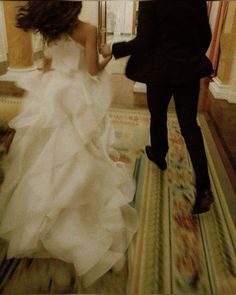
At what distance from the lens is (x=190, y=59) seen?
1088 millimetres

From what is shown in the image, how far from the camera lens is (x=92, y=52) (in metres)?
1.00

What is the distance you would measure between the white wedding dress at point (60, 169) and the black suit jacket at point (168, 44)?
0.48 ft

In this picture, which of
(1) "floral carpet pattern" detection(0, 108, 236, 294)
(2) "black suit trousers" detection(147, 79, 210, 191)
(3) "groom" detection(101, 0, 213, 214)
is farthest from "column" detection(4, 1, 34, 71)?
(1) "floral carpet pattern" detection(0, 108, 236, 294)

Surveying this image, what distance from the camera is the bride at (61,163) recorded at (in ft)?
3.32

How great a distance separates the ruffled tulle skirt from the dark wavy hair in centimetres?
16

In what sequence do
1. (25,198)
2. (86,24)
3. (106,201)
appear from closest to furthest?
1. (86,24)
2. (25,198)
3. (106,201)

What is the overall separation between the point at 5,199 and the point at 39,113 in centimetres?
34

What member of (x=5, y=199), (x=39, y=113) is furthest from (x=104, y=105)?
(x=5, y=199)

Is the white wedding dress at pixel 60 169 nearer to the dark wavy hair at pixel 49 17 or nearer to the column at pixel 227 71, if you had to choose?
the dark wavy hair at pixel 49 17

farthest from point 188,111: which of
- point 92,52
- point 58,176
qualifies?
point 58,176

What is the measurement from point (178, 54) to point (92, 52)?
0.30m

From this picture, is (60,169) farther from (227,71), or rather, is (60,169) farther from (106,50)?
(227,71)

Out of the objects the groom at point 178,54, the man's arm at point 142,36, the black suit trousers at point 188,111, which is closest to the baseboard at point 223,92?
the black suit trousers at point 188,111

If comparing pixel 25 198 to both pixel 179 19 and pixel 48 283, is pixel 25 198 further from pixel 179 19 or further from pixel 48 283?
pixel 179 19
